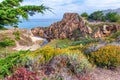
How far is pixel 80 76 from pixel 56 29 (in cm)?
4203

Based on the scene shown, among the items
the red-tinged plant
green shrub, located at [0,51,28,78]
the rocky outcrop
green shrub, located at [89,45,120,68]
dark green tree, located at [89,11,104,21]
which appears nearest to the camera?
the red-tinged plant

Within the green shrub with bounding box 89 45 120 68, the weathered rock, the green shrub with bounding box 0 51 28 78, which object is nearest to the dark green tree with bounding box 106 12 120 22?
the weathered rock

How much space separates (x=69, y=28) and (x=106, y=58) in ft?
128

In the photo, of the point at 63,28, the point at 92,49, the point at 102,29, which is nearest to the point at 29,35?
the point at 63,28

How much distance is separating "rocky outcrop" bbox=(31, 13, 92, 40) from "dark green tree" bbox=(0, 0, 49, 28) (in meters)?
41.7

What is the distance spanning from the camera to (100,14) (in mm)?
64500

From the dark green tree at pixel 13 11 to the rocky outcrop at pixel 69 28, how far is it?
4167 centimetres

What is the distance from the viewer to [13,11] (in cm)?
Answer: 893

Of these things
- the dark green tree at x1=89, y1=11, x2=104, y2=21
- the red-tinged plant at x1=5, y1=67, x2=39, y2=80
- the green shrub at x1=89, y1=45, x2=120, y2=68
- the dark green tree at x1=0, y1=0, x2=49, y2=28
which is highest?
the dark green tree at x1=0, y1=0, x2=49, y2=28

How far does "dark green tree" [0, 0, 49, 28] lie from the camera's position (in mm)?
8874

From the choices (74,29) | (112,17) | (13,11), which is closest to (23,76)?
(13,11)

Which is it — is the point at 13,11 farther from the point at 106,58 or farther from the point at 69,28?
the point at 69,28

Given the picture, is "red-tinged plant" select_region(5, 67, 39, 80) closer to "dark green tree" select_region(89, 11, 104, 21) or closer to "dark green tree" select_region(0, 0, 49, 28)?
"dark green tree" select_region(0, 0, 49, 28)

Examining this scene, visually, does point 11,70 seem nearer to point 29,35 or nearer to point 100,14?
point 29,35
